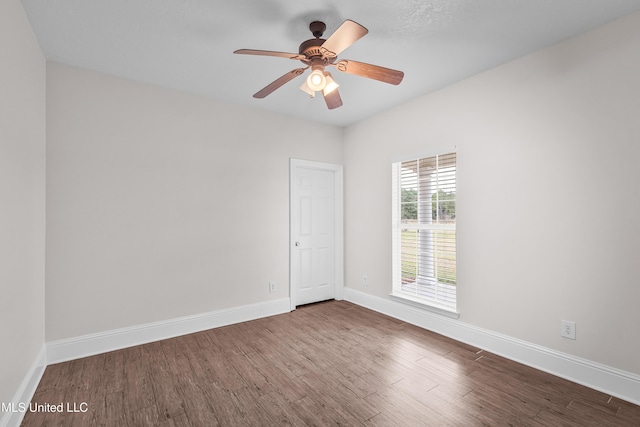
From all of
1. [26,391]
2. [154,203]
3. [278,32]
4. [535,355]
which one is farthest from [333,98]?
[26,391]

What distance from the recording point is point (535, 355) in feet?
8.18

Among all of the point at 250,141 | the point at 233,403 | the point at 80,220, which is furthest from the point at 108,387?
the point at 250,141

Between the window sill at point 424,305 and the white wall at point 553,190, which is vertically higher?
the white wall at point 553,190

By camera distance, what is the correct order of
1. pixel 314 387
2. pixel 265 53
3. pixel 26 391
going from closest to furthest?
pixel 265 53
pixel 26 391
pixel 314 387

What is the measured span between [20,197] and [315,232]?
3.09 m

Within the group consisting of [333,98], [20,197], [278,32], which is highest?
[278,32]

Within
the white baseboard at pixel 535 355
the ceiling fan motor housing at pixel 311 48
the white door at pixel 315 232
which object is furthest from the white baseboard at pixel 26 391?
the white baseboard at pixel 535 355

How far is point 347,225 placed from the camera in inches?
178

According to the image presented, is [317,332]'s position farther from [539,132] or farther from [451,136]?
[539,132]

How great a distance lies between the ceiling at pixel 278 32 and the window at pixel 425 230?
983 mm

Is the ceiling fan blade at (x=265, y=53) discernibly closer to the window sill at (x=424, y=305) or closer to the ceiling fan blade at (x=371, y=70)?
the ceiling fan blade at (x=371, y=70)

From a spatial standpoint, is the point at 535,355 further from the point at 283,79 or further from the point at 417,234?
the point at 283,79

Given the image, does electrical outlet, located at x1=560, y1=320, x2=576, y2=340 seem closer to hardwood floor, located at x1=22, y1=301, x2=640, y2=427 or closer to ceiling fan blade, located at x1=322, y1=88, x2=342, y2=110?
hardwood floor, located at x1=22, y1=301, x2=640, y2=427

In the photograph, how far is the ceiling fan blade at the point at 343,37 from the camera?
1669mm
